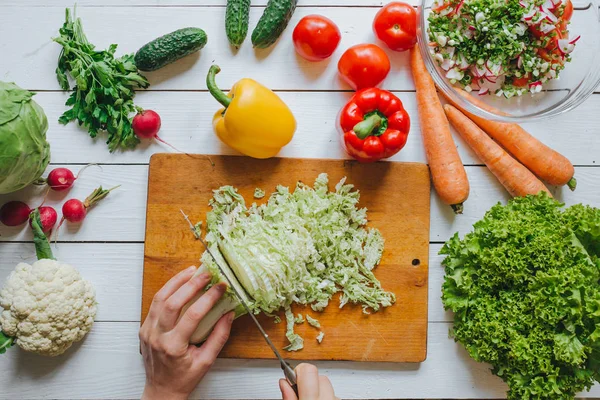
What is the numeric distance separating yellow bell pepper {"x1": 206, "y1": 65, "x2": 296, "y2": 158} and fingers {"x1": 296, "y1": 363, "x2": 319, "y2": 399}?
0.71 metres

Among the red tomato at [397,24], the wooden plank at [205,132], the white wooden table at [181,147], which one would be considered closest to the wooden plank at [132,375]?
the white wooden table at [181,147]

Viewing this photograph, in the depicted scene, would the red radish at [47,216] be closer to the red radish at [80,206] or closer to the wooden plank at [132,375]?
the red radish at [80,206]

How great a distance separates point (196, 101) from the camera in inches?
74.5

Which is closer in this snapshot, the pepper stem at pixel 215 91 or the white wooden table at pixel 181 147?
the pepper stem at pixel 215 91

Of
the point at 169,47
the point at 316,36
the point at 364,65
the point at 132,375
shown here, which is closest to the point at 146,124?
the point at 169,47

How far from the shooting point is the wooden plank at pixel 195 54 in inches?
74.4

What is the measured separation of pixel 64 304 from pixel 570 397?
166cm

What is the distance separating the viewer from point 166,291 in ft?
5.59

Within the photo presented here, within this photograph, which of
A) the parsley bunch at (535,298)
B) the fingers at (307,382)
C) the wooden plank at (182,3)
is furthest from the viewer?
the wooden plank at (182,3)

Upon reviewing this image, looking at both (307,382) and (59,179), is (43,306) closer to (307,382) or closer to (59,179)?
(59,179)

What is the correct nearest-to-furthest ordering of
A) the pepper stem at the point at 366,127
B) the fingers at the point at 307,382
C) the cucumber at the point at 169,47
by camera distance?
1. the fingers at the point at 307,382
2. the pepper stem at the point at 366,127
3. the cucumber at the point at 169,47

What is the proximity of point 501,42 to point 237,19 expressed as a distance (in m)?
0.89

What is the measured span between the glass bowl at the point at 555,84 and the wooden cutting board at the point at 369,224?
0.97ft

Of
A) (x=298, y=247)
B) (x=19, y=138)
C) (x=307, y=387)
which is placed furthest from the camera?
(x=298, y=247)
